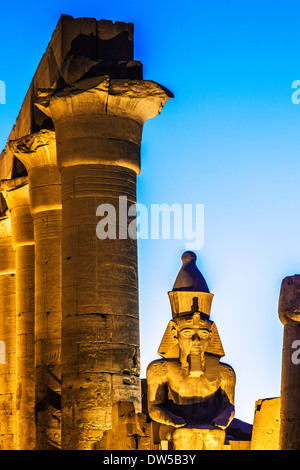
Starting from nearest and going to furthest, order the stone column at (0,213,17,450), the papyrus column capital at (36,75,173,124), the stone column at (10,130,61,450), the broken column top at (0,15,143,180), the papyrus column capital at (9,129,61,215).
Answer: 1. the papyrus column capital at (36,75,173,124)
2. the broken column top at (0,15,143,180)
3. the stone column at (10,130,61,450)
4. the papyrus column capital at (9,129,61,215)
5. the stone column at (0,213,17,450)

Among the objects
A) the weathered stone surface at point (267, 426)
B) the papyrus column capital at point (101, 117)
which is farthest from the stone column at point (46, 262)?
the weathered stone surface at point (267, 426)

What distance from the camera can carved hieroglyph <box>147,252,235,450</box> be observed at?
1844cm

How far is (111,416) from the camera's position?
1831cm

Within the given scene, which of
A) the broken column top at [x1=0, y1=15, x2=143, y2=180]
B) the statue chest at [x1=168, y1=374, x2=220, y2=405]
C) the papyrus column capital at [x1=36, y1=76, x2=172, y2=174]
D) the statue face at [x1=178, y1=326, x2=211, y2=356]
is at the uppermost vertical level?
the broken column top at [x1=0, y1=15, x2=143, y2=180]

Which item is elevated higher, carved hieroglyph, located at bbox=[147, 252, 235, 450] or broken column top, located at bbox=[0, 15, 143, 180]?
broken column top, located at bbox=[0, 15, 143, 180]

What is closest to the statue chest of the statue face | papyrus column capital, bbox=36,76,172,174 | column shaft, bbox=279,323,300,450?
the statue face

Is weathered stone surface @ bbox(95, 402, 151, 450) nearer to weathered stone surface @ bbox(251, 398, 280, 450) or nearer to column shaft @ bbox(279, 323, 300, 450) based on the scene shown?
column shaft @ bbox(279, 323, 300, 450)

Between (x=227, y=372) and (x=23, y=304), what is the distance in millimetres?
7738

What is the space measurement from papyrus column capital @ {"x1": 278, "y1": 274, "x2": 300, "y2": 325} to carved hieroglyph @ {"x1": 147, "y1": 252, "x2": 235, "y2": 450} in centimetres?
147

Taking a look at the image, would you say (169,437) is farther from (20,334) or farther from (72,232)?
(20,334)

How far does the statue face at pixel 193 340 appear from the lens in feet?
61.0

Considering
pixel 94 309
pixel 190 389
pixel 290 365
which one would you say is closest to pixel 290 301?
pixel 290 365

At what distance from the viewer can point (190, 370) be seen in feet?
60.7

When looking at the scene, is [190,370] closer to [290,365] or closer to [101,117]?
[290,365]
